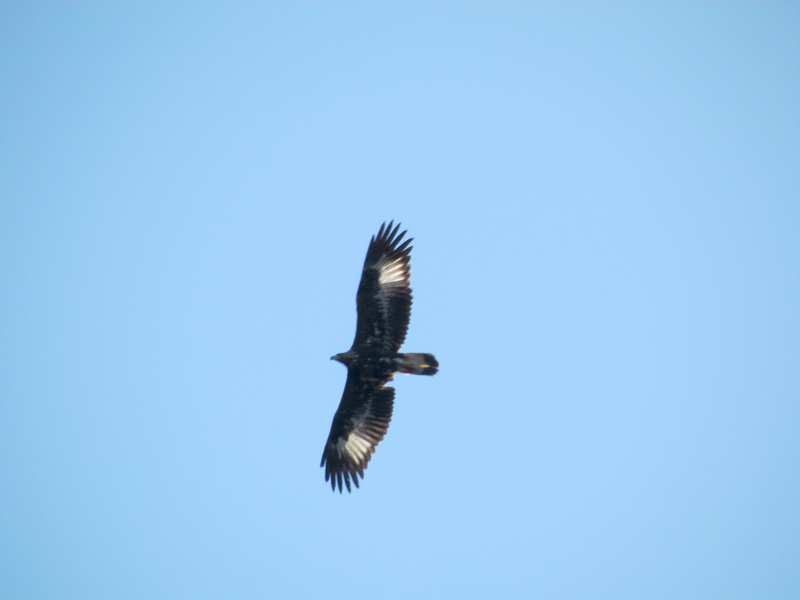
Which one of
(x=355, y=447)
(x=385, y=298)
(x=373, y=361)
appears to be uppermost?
(x=385, y=298)

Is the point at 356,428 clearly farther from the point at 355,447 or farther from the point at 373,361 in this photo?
the point at 373,361

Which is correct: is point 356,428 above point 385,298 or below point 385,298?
below

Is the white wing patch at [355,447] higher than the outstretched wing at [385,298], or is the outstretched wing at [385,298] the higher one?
the outstretched wing at [385,298]

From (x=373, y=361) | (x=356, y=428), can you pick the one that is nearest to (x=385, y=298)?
(x=373, y=361)

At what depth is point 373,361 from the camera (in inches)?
515

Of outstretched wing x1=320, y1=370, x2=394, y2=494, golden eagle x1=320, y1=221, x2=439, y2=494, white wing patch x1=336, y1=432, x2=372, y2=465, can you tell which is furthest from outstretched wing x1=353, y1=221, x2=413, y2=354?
white wing patch x1=336, y1=432, x2=372, y2=465

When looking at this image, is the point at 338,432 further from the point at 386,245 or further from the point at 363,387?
the point at 386,245

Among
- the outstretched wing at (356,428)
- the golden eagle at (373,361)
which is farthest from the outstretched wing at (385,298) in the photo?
the outstretched wing at (356,428)

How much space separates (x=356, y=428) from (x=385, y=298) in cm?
283

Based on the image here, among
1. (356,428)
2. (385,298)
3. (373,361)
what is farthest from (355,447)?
(385,298)

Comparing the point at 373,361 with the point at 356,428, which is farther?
the point at 356,428

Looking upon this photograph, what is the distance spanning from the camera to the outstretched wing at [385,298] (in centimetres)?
1295

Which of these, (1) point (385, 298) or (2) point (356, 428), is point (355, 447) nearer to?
(2) point (356, 428)

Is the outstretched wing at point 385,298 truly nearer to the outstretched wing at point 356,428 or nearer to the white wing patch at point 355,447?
the outstretched wing at point 356,428
